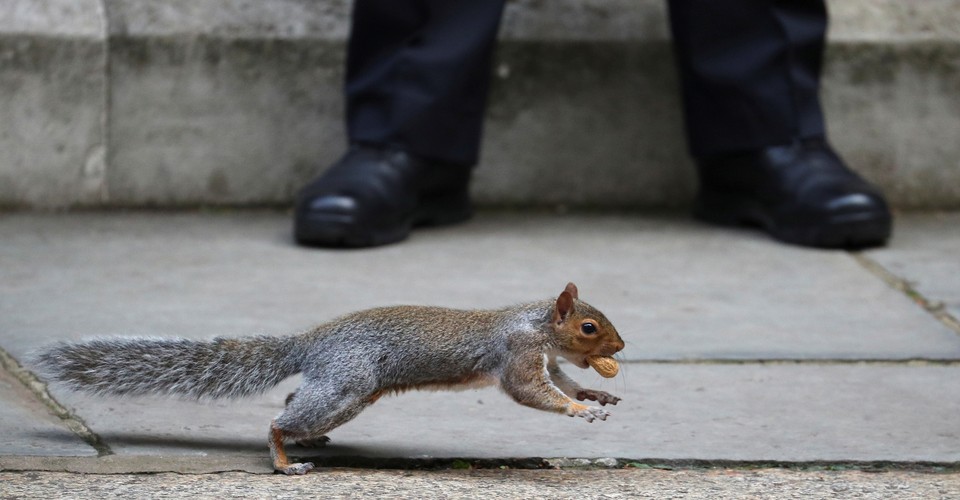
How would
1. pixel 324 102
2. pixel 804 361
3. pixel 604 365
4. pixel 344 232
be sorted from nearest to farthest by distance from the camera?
pixel 604 365 → pixel 804 361 → pixel 344 232 → pixel 324 102

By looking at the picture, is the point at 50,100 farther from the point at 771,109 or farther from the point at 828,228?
the point at 828,228

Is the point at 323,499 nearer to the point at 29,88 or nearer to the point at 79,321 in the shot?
the point at 79,321

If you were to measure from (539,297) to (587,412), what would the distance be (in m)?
1.12

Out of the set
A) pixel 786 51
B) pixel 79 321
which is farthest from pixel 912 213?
pixel 79 321

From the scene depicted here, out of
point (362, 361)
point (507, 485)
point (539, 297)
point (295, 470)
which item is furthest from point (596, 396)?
point (539, 297)

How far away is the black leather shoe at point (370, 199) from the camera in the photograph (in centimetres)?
331

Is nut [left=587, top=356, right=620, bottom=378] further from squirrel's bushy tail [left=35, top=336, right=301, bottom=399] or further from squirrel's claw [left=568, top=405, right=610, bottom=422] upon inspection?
squirrel's bushy tail [left=35, top=336, right=301, bottom=399]

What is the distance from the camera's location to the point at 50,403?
214cm

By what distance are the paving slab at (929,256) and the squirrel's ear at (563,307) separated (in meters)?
1.28

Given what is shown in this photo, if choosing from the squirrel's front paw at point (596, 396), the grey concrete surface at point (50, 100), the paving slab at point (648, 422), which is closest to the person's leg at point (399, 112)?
the grey concrete surface at point (50, 100)

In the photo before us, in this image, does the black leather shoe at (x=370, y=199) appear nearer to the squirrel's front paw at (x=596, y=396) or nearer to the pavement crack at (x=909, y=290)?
the pavement crack at (x=909, y=290)

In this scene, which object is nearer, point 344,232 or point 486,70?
point 344,232

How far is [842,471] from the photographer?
1933 millimetres

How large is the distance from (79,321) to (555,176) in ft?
5.59
